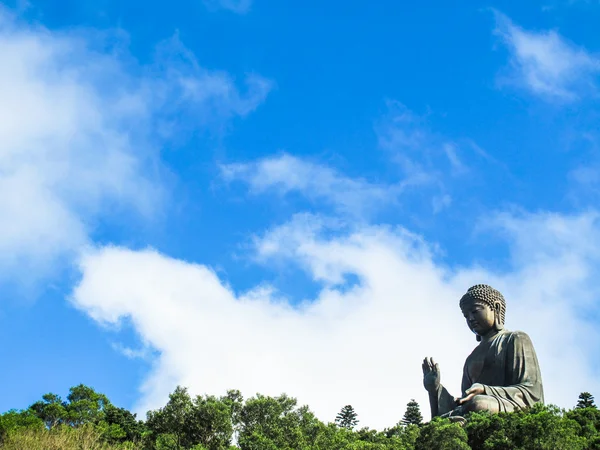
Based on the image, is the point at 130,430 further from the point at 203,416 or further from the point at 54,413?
the point at 203,416

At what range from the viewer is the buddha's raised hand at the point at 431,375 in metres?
18.8

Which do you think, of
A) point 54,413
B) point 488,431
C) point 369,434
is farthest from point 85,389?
point 488,431

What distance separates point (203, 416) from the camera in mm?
19344

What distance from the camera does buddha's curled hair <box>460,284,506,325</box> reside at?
2078 cm

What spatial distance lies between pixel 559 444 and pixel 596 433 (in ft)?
8.34

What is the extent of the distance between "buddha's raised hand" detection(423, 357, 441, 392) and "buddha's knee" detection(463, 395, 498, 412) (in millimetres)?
1119

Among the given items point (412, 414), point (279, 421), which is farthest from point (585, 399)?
point (279, 421)

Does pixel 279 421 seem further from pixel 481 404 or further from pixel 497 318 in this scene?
pixel 497 318

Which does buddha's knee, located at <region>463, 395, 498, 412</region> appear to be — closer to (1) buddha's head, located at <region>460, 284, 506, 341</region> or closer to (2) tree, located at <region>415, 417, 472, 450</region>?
(2) tree, located at <region>415, 417, 472, 450</region>

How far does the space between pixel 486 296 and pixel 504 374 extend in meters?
2.21

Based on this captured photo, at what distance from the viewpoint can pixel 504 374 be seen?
19.8 metres

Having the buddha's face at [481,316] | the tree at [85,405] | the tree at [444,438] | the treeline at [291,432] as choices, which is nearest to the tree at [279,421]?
the treeline at [291,432]

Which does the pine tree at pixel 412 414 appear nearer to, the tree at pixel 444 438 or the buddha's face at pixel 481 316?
the buddha's face at pixel 481 316

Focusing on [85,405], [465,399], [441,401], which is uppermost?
[85,405]
